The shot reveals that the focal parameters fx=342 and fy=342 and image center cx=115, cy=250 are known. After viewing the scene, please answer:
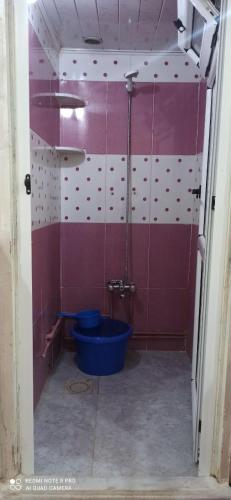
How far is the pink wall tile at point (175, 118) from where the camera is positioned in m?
2.18

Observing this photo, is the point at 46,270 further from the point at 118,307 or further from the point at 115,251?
the point at 118,307

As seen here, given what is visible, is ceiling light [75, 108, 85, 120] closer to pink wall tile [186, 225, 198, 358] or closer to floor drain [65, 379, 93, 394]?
pink wall tile [186, 225, 198, 358]

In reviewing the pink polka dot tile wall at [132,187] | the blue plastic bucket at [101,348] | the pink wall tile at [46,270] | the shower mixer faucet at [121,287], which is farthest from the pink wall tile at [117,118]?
the blue plastic bucket at [101,348]

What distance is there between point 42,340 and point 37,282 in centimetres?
34

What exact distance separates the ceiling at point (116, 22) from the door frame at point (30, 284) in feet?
2.77

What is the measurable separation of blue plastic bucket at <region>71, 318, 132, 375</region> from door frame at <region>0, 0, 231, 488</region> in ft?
2.87

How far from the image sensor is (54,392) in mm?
1885

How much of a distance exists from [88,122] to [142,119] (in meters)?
0.35

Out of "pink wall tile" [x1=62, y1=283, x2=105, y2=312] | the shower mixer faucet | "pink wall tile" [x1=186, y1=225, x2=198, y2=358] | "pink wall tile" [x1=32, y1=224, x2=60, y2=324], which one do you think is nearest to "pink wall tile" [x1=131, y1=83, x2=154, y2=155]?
"pink wall tile" [x1=186, y1=225, x2=198, y2=358]

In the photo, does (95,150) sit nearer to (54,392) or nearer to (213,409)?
(54,392)

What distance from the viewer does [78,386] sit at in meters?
1.96

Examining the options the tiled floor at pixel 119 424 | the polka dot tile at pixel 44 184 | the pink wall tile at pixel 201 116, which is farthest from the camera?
the pink wall tile at pixel 201 116

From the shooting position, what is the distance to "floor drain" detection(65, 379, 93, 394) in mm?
1908

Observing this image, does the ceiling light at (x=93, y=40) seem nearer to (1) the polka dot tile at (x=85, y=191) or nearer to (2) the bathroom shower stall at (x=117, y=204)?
(2) the bathroom shower stall at (x=117, y=204)
